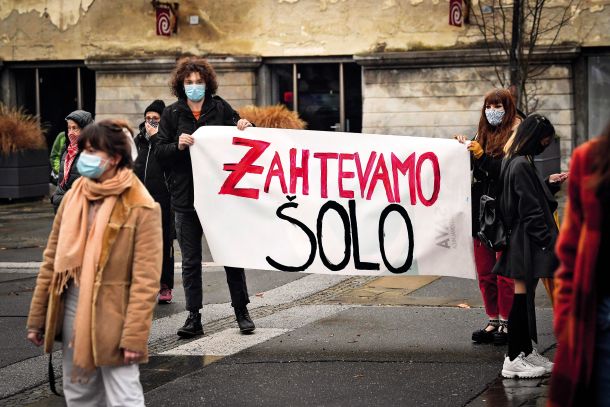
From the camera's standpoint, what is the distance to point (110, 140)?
5.54 m

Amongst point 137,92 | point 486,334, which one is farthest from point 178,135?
point 137,92

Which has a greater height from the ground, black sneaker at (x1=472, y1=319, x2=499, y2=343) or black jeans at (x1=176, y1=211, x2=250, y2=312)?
black jeans at (x1=176, y1=211, x2=250, y2=312)

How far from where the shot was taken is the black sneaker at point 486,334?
857cm

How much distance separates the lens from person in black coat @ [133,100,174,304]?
35.1ft

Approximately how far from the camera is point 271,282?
39.7 ft

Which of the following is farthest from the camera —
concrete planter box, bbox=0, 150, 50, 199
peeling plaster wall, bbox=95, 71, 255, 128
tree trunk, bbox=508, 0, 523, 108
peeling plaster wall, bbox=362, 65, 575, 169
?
peeling plaster wall, bbox=95, 71, 255, 128

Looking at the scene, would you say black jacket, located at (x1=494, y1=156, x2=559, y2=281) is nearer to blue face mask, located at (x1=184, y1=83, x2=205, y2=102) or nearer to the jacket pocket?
blue face mask, located at (x1=184, y1=83, x2=205, y2=102)

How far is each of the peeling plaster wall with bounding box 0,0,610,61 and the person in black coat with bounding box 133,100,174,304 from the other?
13477 mm

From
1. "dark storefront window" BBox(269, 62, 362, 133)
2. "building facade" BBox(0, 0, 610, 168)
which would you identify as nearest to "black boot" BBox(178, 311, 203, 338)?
"building facade" BBox(0, 0, 610, 168)

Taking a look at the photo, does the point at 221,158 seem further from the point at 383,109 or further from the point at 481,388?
the point at 383,109

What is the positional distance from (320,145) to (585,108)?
15.3 meters

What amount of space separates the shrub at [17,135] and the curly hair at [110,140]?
57.1 feet

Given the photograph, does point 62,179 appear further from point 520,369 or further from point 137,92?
point 137,92

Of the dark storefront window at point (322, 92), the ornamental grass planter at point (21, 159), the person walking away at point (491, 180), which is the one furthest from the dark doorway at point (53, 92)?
the person walking away at point (491, 180)
